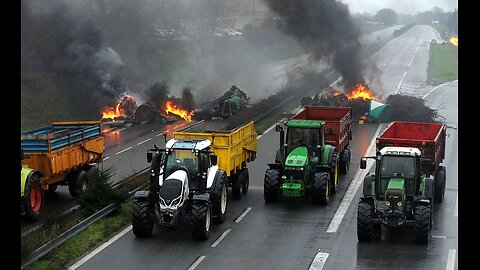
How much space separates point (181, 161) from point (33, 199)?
490 cm

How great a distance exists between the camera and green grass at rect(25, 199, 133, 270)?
19719 millimetres

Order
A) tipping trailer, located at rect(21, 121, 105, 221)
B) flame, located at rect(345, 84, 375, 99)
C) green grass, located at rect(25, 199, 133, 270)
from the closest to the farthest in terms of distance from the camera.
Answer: green grass, located at rect(25, 199, 133, 270) → tipping trailer, located at rect(21, 121, 105, 221) → flame, located at rect(345, 84, 375, 99)

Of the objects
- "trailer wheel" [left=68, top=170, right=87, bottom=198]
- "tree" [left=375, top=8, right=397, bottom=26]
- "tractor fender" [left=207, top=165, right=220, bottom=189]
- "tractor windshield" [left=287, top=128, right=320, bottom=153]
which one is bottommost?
"trailer wheel" [left=68, top=170, right=87, bottom=198]

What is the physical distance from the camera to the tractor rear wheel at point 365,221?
21766mm

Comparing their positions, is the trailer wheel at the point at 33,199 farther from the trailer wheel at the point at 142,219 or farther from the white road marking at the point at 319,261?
the white road marking at the point at 319,261

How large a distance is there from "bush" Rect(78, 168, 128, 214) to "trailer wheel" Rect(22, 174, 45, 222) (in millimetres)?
1234

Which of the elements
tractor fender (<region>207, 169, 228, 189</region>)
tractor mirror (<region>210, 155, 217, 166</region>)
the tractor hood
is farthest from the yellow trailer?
tractor mirror (<region>210, 155, 217, 166</region>)

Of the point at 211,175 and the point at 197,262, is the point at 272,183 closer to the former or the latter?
the point at 211,175

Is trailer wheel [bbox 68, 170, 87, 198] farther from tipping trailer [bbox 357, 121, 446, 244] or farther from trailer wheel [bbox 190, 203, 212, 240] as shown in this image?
tipping trailer [bbox 357, 121, 446, 244]

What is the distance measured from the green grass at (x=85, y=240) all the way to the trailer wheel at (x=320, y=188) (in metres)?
6.04

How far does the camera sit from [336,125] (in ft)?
99.8

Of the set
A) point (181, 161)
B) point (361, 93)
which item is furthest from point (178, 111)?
point (181, 161)

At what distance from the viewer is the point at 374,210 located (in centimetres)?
A: 2214

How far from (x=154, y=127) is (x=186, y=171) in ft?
77.8
